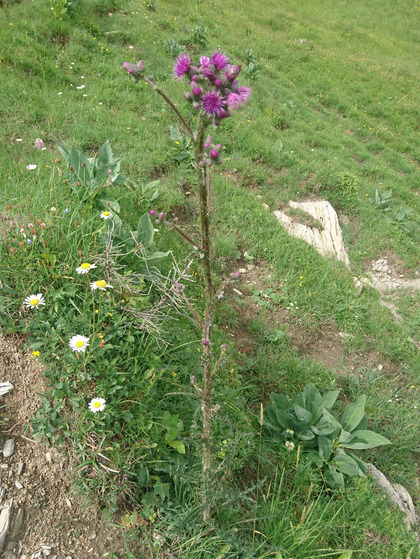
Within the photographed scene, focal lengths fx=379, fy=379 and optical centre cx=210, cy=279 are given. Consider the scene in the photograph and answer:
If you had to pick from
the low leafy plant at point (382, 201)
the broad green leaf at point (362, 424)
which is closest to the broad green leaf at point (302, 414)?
the broad green leaf at point (362, 424)

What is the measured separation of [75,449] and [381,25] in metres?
24.5

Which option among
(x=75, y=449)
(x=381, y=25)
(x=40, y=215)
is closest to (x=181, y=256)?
(x=40, y=215)

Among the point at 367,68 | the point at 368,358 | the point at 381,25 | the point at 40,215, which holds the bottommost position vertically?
the point at 368,358

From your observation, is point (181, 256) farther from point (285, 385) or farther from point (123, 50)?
point (123, 50)

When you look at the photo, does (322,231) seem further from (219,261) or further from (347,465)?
(347,465)

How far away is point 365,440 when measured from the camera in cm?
313

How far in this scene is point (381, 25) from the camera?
64.5 ft

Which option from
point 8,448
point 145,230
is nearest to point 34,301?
point 8,448

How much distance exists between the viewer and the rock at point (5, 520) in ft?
6.08

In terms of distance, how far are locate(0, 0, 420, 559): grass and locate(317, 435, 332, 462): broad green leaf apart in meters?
0.26

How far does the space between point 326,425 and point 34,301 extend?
7.79 feet

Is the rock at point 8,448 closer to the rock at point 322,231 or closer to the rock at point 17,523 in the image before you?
the rock at point 17,523

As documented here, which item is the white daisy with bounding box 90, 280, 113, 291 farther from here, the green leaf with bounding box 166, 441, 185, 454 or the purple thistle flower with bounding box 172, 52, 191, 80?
the purple thistle flower with bounding box 172, 52, 191, 80

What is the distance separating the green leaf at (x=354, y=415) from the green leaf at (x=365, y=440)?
2.6 inches
